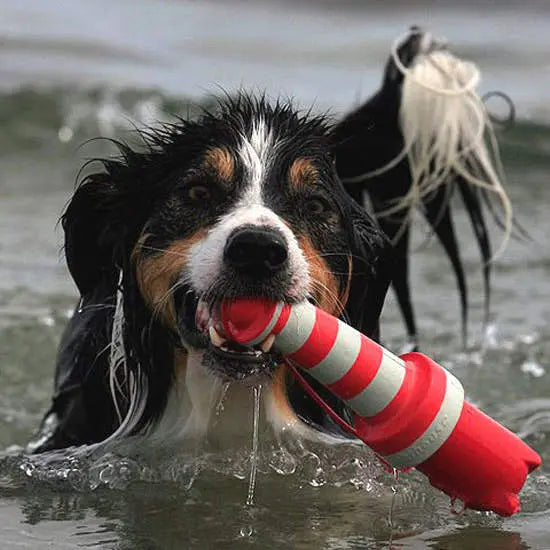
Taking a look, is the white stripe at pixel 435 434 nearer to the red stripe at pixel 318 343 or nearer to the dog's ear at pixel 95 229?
the red stripe at pixel 318 343

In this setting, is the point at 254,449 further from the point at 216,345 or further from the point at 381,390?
the point at 381,390

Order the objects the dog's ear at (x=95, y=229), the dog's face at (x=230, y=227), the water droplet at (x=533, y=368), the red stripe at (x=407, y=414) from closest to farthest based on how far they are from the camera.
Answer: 1. the red stripe at (x=407, y=414)
2. the dog's face at (x=230, y=227)
3. the dog's ear at (x=95, y=229)
4. the water droplet at (x=533, y=368)

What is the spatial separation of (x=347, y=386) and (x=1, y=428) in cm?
239

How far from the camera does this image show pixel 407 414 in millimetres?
3668

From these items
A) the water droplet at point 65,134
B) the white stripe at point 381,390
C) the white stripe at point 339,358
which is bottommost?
the white stripe at point 381,390

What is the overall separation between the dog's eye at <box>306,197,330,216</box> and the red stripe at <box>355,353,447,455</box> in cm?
61

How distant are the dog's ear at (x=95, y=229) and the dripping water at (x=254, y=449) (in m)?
0.56

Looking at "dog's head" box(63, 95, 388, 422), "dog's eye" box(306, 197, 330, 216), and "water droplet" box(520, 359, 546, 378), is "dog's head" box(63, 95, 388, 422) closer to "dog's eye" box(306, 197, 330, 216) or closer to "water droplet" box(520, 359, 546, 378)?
"dog's eye" box(306, 197, 330, 216)

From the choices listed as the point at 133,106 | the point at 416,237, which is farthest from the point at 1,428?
the point at 133,106

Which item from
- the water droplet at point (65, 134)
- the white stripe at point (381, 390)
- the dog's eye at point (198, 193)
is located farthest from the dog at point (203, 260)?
the water droplet at point (65, 134)

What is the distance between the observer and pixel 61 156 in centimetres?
1028

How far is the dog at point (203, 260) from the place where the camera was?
152 inches

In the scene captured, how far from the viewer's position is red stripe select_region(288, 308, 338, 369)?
373 cm

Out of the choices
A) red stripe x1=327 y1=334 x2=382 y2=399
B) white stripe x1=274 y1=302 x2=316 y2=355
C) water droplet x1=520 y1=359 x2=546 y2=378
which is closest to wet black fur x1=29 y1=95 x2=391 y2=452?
white stripe x1=274 y1=302 x2=316 y2=355
